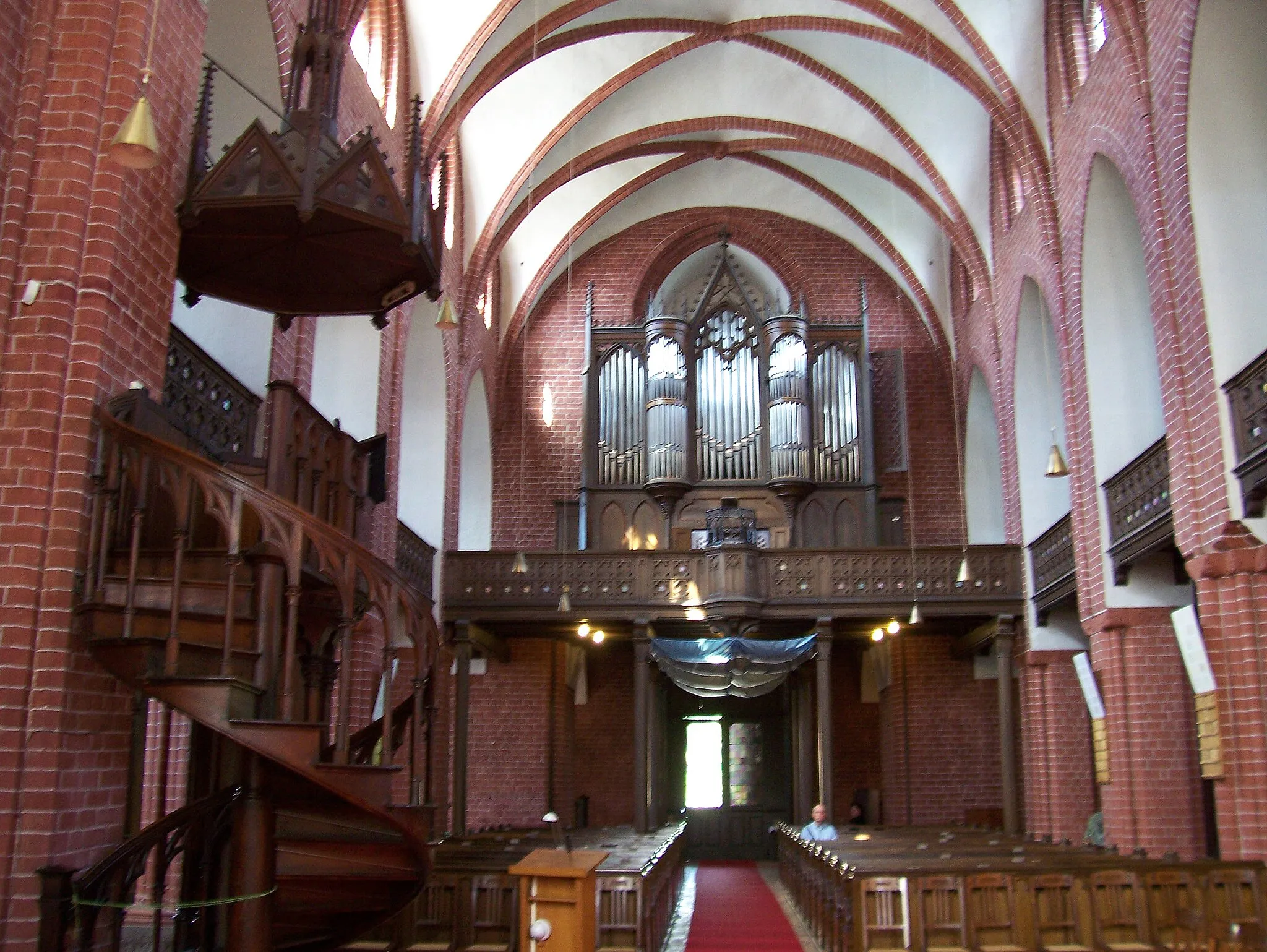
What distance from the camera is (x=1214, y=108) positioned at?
1233cm

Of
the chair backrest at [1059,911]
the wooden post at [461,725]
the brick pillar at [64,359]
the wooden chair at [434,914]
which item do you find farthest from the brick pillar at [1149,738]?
the brick pillar at [64,359]

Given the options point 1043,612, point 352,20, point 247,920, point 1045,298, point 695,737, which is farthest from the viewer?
point 695,737

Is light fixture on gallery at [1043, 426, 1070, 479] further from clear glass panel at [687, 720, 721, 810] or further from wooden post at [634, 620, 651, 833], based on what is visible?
clear glass panel at [687, 720, 721, 810]

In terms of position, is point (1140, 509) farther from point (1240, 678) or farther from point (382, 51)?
point (382, 51)

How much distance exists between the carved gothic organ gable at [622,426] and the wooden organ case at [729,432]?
2 cm

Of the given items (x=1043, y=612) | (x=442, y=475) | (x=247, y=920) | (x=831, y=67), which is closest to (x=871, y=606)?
(x=1043, y=612)

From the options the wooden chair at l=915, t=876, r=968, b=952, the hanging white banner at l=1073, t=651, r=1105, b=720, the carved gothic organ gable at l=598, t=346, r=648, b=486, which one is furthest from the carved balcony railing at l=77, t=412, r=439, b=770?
the carved gothic organ gable at l=598, t=346, r=648, b=486

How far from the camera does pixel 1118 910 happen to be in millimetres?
9891

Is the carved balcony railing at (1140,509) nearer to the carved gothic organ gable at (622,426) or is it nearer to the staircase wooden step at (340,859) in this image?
the staircase wooden step at (340,859)

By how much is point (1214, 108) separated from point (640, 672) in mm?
11689

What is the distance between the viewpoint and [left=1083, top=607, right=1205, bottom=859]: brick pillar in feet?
48.3

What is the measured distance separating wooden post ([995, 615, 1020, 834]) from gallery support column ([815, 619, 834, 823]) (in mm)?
2610

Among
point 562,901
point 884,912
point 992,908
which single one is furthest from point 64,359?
point 992,908

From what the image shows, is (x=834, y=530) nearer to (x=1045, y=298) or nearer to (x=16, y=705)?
(x=1045, y=298)
